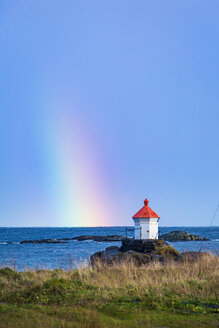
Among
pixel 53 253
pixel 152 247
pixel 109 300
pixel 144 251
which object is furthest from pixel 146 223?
pixel 53 253

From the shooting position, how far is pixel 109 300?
32.4 feet

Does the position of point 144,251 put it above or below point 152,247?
below

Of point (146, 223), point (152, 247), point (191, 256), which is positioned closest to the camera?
point (191, 256)

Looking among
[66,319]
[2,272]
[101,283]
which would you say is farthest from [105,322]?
[2,272]

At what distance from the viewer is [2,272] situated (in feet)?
46.5

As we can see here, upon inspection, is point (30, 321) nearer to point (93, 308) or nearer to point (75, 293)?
point (93, 308)

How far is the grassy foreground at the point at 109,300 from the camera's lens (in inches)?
305

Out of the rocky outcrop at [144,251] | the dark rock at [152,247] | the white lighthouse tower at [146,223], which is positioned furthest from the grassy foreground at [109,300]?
the white lighthouse tower at [146,223]

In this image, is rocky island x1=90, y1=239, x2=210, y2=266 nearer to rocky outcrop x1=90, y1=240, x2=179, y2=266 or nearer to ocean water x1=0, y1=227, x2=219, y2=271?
rocky outcrop x1=90, y1=240, x2=179, y2=266

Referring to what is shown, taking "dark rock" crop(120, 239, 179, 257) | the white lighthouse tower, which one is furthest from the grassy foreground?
the white lighthouse tower

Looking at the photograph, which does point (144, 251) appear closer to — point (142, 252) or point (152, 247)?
point (142, 252)

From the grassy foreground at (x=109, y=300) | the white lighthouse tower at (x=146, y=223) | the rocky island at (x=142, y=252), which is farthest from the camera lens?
the white lighthouse tower at (x=146, y=223)

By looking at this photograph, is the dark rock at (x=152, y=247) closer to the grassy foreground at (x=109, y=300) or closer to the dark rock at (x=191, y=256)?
the dark rock at (x=191, y=256)

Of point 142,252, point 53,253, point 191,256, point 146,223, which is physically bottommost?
point 53,253
